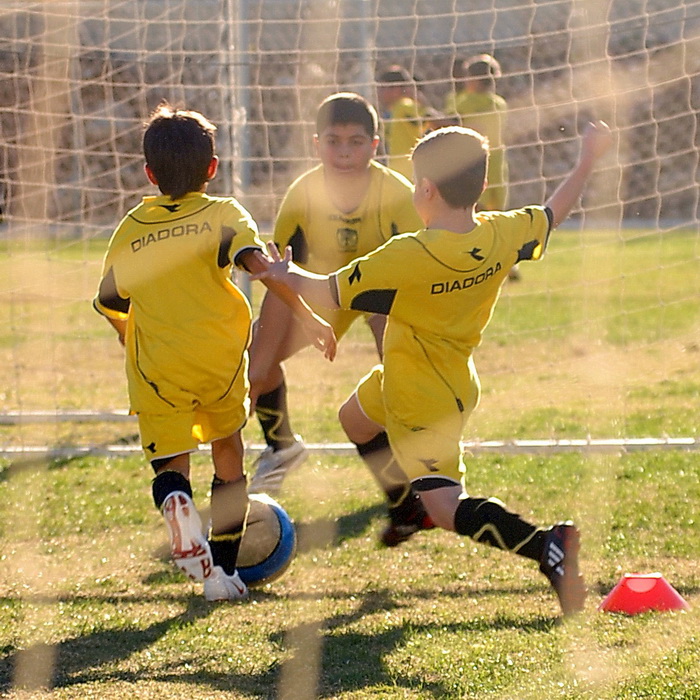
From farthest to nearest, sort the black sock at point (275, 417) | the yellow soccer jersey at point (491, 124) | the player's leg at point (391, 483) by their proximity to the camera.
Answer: the yellow soccer jersey at point (491, 124) → the black sock at point (275, 417) → the player's leg at point (391, 483)

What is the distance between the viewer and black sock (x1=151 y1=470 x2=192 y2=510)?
397 centimetres

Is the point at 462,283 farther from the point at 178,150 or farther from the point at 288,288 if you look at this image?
the point at 178,150

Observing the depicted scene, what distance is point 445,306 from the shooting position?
3855mm

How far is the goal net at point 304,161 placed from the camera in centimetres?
709

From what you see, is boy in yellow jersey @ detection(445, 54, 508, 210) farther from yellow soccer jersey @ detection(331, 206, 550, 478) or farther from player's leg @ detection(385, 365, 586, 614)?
player's leg @ detection(385, 365, 586, 614)

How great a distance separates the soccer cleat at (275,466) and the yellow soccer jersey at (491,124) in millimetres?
3135

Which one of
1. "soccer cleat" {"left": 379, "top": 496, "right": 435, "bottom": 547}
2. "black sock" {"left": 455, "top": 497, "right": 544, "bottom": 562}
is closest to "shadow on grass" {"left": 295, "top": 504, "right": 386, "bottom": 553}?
"soccer cleat" {"left": 379, "top": 496, "right": 435, "bottom": 547}

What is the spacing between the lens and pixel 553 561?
A: 361cm

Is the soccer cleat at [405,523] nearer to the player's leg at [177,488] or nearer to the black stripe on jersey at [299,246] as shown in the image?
the player's leg at [177,488]

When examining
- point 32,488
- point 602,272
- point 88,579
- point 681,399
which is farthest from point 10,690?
point 602,272

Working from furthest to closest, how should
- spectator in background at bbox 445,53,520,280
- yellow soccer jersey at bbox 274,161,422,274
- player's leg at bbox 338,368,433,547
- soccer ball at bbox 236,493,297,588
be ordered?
spectator in background at bbox 445,53,520,280 → yellow soccer jersey at bbox 274,161,422,274 → player's leg at bbox 338,368,433,547 → soccer ball at bbox 236,493,297,588

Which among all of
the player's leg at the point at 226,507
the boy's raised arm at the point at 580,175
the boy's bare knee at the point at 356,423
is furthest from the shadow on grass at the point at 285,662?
the boy's raised arm at the point at 580,175

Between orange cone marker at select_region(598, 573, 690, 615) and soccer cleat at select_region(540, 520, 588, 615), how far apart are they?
0.25 m

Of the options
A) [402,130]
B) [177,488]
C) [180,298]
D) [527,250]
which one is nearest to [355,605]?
[177,488]
